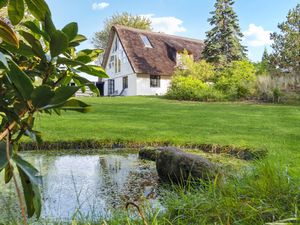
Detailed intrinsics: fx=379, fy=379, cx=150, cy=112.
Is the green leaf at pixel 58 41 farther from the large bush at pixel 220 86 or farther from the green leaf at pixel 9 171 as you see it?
the large bush at pixel 220 86

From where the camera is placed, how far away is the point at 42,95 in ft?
2.82

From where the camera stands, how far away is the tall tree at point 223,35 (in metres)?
23.9

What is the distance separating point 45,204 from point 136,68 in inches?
881

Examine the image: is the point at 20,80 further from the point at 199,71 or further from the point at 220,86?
the point at 199,71

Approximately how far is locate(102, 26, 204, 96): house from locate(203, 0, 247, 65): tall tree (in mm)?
2536

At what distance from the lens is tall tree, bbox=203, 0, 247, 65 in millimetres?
23938

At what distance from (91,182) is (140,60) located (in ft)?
73.1

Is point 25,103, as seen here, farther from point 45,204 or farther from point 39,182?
point 45,204

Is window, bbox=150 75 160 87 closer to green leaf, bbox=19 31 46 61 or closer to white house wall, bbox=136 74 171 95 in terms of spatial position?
white house wall, bbox=136 74 171 95

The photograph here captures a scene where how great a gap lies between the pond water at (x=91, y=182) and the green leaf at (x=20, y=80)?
193 cm

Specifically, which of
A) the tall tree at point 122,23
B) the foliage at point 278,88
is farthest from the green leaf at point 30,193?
the tall tree at point 122,23

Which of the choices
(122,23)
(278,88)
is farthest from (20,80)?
(122,23)

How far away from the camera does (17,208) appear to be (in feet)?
11.3

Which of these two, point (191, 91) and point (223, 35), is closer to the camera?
point (191, 91)
